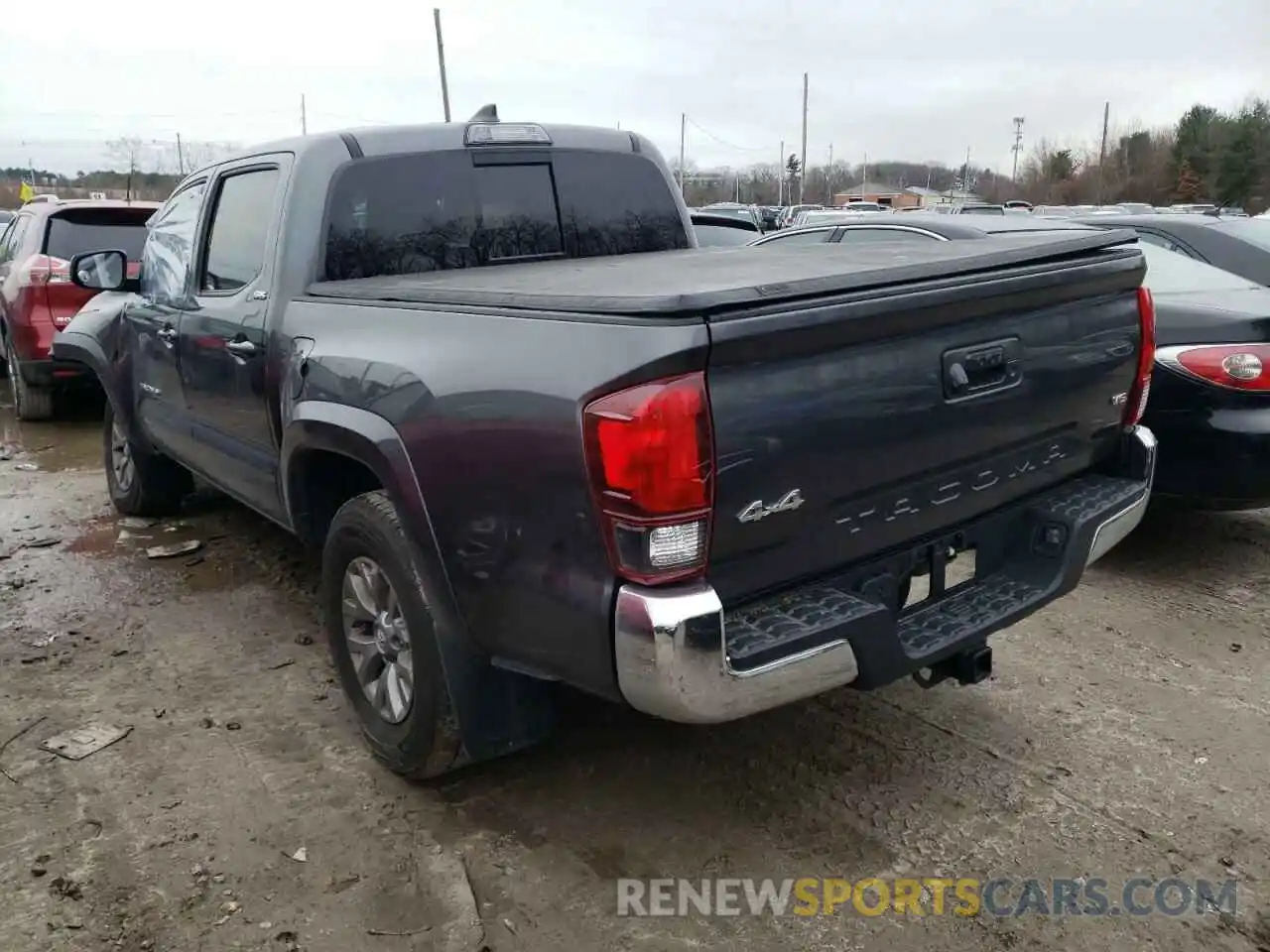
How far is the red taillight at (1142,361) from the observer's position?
326 cm

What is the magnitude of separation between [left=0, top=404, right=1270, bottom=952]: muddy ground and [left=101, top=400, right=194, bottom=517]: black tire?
4.30 feet

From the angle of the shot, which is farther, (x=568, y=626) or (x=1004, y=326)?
(x=1004, y=326)

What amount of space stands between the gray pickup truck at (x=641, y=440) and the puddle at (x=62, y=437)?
169 inches

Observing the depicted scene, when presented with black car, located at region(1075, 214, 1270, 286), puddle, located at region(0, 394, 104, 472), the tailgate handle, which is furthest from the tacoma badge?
puddle, located at region(0, 394, 104, 472)

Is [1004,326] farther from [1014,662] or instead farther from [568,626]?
[1014,662]

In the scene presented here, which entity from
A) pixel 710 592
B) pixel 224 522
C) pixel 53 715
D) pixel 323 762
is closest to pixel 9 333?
pixel 224 522

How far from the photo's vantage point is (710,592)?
2.24 meters

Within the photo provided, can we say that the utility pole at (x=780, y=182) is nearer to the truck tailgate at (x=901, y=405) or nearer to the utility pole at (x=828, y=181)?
the utility pole at (x=828, y=181)

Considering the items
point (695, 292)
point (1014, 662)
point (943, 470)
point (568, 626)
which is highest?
point (695, 292)

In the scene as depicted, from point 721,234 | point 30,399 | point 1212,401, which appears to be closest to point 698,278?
point 1212,401

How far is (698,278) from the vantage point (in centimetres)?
268

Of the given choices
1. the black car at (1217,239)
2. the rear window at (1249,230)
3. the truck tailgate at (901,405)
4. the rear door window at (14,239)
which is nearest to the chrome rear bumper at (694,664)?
the truck tailgate at (901,405)

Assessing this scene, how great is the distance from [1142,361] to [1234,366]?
5.47 feet

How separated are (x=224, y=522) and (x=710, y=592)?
4.46 metres
